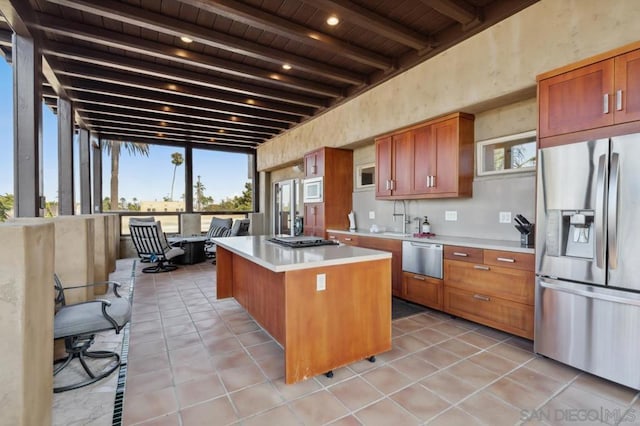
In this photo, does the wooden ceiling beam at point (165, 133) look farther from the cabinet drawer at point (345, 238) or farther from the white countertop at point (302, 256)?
the white countertop at point (302, 256)

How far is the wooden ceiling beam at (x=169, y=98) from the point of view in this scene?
14.6 ft

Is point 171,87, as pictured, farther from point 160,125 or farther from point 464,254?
point 464,254

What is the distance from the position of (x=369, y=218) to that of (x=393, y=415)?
3.67 m

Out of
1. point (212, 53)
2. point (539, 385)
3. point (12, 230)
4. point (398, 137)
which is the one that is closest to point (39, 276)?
point (12, 230)

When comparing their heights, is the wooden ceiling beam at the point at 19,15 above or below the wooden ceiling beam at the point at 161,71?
below

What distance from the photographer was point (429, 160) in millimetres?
3805

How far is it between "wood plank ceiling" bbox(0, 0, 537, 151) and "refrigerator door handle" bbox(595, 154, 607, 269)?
1.65 m

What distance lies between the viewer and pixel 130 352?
8.56ft

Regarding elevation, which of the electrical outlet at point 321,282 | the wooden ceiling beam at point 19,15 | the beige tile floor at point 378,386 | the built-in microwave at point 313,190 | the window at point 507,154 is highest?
the wooden ceiling beam at point 19,15

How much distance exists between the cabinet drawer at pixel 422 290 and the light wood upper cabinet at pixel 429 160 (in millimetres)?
1023

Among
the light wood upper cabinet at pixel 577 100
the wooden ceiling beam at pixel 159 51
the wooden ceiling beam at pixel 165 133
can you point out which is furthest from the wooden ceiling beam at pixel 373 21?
the wooden ceiling beam at pixel 165 133

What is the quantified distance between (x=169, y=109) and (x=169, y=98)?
519 millimetres

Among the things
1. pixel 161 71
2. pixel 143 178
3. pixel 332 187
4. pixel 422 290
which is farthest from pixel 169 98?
pixel 422 290

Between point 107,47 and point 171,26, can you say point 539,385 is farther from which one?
point 107,47
